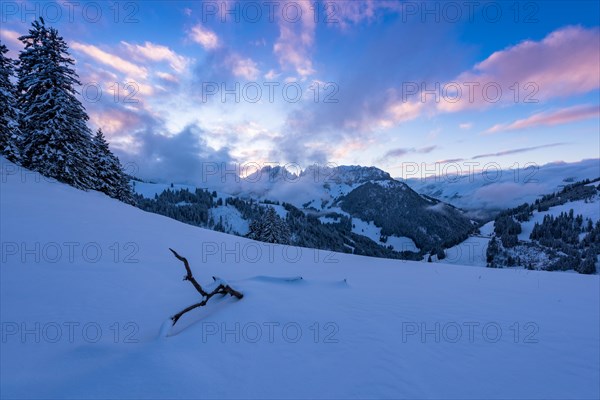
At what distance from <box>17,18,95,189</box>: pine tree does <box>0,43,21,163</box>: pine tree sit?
50 cm

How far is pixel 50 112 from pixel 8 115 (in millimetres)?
2353

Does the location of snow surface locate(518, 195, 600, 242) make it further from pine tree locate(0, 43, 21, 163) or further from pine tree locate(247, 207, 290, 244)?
pine tree locate(0, 43, 21, 163)

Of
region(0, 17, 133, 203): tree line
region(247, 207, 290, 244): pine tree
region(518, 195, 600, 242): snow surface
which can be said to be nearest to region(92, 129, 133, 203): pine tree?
region(0, 17, 133, 203): tree line

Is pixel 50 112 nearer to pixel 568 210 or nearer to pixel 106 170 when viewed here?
pixel 106 170

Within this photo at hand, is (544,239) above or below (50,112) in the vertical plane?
below

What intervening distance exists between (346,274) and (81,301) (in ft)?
25.4

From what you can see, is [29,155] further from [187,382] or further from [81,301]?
[187,382]

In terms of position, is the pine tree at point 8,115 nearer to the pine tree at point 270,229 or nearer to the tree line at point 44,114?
the tree line at point 44,114

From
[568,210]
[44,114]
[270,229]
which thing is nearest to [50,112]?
[44,114]

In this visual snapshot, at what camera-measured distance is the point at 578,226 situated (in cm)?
10338

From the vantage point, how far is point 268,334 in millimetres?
4254

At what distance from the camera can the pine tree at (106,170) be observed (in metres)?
29.2

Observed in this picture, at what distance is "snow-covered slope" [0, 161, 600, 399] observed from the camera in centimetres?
311

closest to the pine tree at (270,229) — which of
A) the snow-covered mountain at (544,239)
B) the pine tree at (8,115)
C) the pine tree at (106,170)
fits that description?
the pine tree at (106,170)
